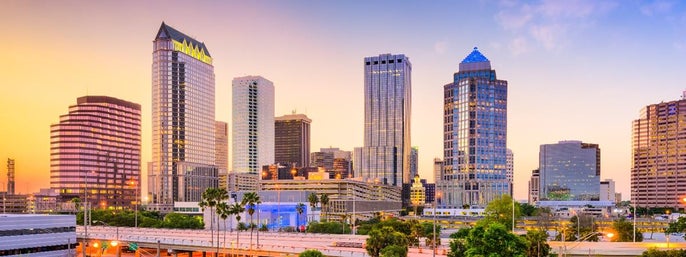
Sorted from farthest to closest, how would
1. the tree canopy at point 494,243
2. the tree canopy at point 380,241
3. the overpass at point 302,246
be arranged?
the overpass at point 302,246 < the tree canopy at point 380,241 < the tree canopy at point 494,243

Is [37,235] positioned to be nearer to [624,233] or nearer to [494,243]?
[494,243]

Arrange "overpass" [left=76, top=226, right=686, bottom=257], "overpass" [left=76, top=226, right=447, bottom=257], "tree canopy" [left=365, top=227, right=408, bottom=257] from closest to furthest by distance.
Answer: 1. "tree canopy" [left=365, top=227, right=408, bottom=257]
2. "overpass" [left=76, top=226, right=686, bottom=257]
3. "overpass" [left=76, top=226, right=447, bottom=257]

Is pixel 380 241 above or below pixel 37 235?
above

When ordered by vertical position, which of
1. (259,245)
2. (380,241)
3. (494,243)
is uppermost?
(494,243)

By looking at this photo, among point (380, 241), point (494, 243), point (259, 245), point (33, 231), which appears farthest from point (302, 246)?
point (33, 231)

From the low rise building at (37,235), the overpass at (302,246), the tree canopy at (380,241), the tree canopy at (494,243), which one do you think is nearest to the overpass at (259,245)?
the overpass at (302,246)

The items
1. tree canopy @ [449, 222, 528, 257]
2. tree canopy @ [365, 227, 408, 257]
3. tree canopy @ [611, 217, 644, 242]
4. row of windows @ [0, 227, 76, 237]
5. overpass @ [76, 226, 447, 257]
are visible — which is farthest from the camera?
tree canopy @ [611, 217, 644, 242]

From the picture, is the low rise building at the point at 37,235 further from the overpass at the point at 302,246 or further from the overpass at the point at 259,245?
the overpass at the point at 302,246

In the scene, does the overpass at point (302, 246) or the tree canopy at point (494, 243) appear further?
the overpass at point (302, 246)

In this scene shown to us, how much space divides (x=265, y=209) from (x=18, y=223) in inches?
4068

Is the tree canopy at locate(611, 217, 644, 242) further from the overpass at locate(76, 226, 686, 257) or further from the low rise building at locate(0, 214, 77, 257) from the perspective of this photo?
the low rise building at locate(0, 214, 77, 257)

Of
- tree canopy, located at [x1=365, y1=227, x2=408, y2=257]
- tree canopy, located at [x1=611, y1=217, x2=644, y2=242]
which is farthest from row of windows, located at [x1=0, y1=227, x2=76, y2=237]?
tree canopy, located at [x1=611, y1=217, x2=644, y2=242]

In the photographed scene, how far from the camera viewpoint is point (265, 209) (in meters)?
197

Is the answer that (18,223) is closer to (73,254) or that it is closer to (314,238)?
(73,254)
